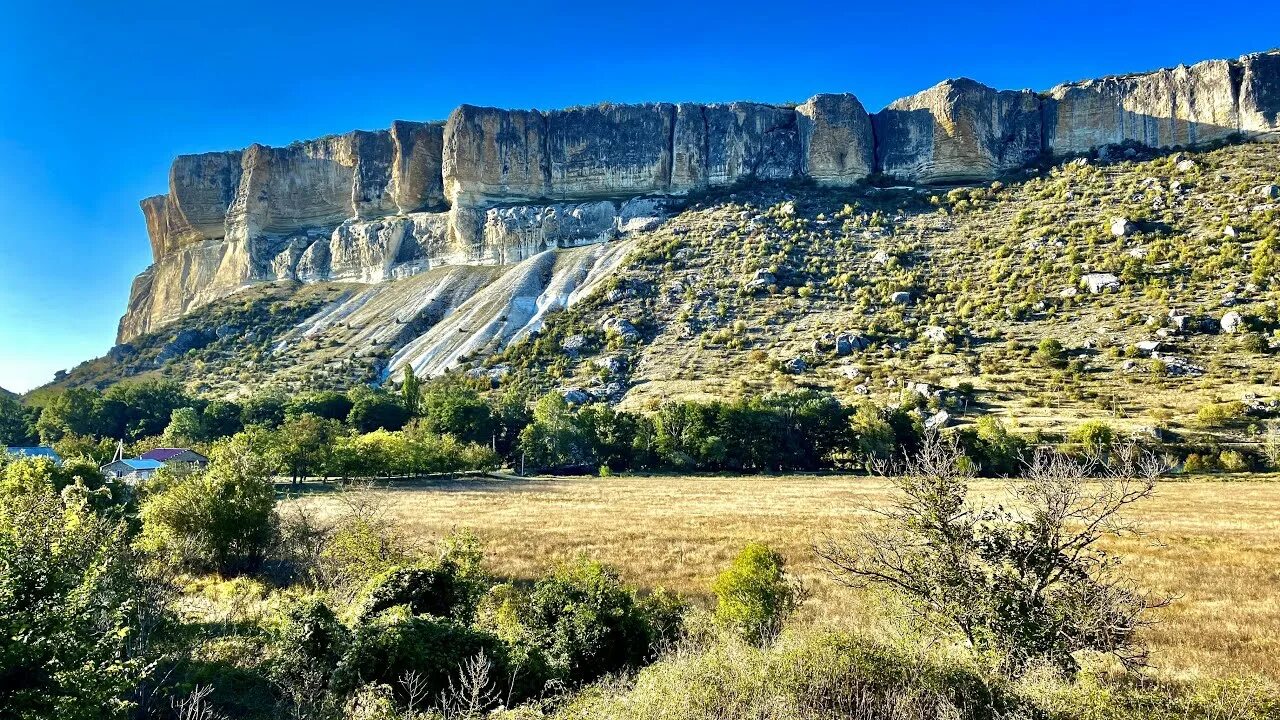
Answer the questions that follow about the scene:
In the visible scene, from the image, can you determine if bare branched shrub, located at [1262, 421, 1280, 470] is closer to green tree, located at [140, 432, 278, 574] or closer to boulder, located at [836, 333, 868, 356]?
boulder, located at [836, 333, 868, 356]

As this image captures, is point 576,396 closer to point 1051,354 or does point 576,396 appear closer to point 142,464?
point 142,464

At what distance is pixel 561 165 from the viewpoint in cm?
10725

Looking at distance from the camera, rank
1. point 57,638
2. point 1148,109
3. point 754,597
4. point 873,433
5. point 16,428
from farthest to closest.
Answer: point 1148,109, point 16,428, point 873,433, point 754,597, point 57,638

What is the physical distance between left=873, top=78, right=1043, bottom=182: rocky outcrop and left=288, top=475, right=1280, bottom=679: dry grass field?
218 ft

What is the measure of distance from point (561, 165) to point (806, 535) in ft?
312

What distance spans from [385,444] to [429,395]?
1322cm

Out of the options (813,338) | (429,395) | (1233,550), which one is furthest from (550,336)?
(1233,550)

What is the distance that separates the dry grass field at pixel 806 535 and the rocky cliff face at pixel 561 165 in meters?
67.3

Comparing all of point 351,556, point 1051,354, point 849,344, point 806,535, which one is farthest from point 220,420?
point 1051,354

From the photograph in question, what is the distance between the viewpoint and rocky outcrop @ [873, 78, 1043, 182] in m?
92.0

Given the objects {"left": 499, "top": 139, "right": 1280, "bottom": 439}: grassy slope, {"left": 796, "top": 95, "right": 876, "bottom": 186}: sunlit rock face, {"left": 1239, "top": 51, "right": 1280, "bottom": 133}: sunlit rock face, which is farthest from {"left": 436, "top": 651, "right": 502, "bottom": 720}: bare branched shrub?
{"left": 1239, "top": 51, "right": 1280, "bottom": 133}: sunlit rock face

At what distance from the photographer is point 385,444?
4472 cm

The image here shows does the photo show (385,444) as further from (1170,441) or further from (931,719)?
(1170,441)

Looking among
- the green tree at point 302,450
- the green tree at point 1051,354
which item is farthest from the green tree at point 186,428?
the green tree at point 1051,354
